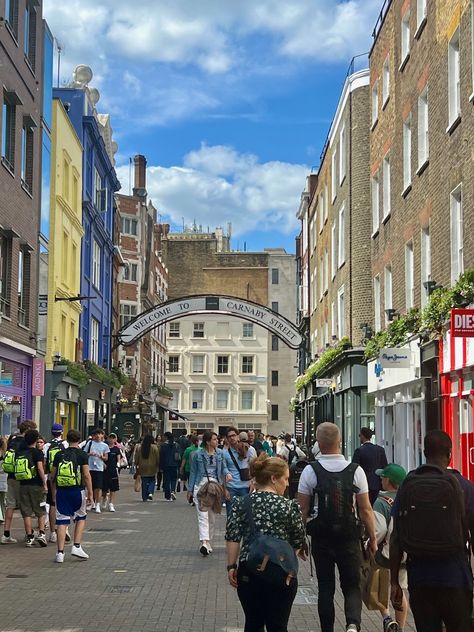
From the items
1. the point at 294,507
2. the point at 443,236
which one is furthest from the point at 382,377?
the point at 294,507

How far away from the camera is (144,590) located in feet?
35.9

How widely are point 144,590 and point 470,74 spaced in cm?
1093

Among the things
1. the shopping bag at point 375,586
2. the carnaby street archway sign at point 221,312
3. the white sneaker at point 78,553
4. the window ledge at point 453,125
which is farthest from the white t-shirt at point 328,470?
the carnaby street archway sign at point 221,312

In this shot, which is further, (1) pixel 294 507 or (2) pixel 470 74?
(2) pixel 470 74

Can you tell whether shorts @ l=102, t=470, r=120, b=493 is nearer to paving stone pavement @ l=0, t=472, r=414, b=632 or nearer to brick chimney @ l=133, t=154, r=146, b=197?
paving stone pavement @ l=0, t=472, r=414, b=632

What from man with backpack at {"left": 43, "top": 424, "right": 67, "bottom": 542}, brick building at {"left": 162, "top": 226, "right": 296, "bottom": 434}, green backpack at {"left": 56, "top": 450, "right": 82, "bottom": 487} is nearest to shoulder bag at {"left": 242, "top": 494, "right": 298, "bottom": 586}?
green backpack at {"left": 56, "top": 450, "right": 82, "bottom": 487}

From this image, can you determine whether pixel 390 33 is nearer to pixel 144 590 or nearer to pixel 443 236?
pixel 443 236

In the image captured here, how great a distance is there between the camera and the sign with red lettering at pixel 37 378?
27.5 meters

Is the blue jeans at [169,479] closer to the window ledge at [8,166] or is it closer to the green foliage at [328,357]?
the green foliage at [328,357]

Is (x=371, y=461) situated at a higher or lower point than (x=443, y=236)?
lower

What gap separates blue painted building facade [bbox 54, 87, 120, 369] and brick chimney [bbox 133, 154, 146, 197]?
16792 millimetres

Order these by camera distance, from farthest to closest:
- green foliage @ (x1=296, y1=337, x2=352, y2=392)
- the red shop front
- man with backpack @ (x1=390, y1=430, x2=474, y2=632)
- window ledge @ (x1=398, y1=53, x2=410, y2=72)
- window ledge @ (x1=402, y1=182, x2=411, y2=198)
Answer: green foliage @ (x1=296, y1=337, x2=352, y2=392), window ledge @ (x1=398, y1=53, x2=410, y2=72), window ledge @ (x1=402, y1=182, x2=411, y2=198), the red shop front, man with backpack @ (x1=390, y1=430, x2=474, y2=632)

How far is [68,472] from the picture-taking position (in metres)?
13.3

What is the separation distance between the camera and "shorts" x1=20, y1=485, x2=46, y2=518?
15227 mm
